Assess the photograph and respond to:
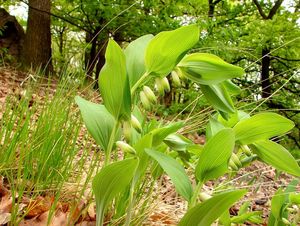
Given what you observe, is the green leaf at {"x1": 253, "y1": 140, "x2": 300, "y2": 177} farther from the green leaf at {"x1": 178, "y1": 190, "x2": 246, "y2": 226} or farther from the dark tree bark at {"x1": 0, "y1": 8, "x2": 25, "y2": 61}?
the dark tree bark at {"x1": 0, "y1": 8, "x2": 25, "y2": 61}

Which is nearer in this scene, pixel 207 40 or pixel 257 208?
pixel 257 208

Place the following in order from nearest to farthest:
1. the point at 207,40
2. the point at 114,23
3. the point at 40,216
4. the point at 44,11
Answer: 1. the point at 40,216
2. the point at 207,40
3. the point at 114,23
4. the point at 44,11

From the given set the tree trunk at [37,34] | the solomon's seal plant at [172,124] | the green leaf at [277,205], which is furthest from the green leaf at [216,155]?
the tree trunk at [37,34]

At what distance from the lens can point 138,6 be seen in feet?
15.7

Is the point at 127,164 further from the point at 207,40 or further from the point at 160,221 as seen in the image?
the point at 207,40

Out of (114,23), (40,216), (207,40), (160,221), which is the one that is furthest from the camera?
(114,23)

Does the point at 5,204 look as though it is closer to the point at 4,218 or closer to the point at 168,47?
the point at 4,218

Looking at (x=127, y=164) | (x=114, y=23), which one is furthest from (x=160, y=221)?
(x=114, y=23)

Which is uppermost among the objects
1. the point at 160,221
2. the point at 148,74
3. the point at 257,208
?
the point at 148,74

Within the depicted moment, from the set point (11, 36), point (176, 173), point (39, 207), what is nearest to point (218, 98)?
point (176, 173)

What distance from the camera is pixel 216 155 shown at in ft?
2.74

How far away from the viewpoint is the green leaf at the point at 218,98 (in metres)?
0.86

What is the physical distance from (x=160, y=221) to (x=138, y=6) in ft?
12.6

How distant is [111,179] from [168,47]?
0.95 feet
